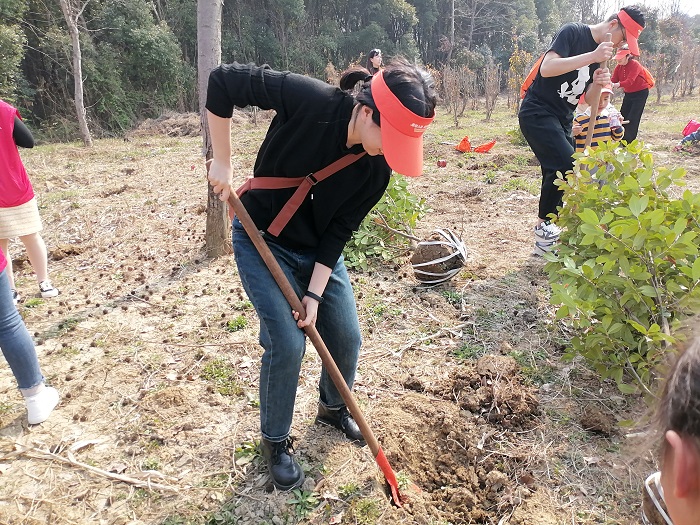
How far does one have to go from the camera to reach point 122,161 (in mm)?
10281

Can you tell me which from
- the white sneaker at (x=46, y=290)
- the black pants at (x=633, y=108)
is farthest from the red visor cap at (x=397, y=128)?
the black pants at (x=633, y=108)

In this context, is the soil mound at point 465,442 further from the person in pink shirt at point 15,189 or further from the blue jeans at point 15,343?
the person in pink shirt at point 15,189

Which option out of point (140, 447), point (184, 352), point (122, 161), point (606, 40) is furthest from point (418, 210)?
point (122, 161)

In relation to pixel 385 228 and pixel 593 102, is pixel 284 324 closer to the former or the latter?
pixel 385 228

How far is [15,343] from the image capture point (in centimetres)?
239

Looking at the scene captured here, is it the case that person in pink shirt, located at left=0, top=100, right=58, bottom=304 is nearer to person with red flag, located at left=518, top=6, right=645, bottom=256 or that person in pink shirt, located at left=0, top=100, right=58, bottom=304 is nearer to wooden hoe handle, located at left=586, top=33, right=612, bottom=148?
person with red flag, located at left=518, top=6, right=645, bottom=256

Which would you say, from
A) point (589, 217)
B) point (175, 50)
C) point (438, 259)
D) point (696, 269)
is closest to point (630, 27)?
point (438, 259)

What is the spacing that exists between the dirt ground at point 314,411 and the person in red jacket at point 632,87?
3028 mm

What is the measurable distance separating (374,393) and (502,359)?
2.59 feet

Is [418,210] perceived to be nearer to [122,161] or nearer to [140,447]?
[140,447]

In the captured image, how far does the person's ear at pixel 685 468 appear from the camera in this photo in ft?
2.51

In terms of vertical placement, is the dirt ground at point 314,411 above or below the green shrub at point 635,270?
below

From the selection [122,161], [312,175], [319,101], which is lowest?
[122,161]

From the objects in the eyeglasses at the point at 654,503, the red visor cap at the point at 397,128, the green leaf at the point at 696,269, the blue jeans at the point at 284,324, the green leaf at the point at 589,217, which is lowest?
the eyeglasses at the point at 654,503
